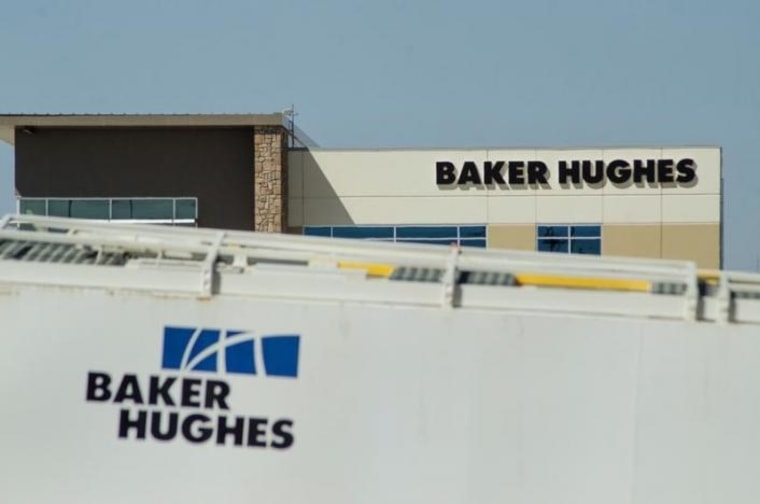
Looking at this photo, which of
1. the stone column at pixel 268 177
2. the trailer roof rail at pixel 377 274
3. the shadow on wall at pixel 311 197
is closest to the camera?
the trailer roof rail at pixel 377 274

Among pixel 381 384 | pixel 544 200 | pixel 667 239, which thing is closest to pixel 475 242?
pixel 544 200

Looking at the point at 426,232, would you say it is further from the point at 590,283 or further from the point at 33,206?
the point at 590,283

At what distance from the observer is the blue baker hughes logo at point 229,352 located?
19.2ft

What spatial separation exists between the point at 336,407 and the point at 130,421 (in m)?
1.17

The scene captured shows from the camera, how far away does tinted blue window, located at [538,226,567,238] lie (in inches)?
1166

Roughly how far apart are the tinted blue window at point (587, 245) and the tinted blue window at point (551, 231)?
38 cm

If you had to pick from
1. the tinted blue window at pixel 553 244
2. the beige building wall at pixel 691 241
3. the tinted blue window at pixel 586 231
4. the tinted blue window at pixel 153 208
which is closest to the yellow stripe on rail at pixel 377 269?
the tinted blue window at pixel 553 244

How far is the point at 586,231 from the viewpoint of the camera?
97.6 ft

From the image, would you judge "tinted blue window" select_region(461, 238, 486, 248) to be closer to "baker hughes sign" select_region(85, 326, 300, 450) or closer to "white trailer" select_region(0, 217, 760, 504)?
"white trailer" select_region(0, 217, 760, 504)

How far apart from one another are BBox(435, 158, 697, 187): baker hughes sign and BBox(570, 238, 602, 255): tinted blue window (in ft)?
5.24

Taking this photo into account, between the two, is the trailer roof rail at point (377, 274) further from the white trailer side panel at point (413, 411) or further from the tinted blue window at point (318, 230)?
the tinted blue window at point (318, 230)

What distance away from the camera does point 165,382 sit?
5.95 meters

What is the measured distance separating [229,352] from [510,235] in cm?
2407

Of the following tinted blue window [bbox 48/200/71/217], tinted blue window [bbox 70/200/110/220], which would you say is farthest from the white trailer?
tinted blue window [bbox 48/200/71/217]
